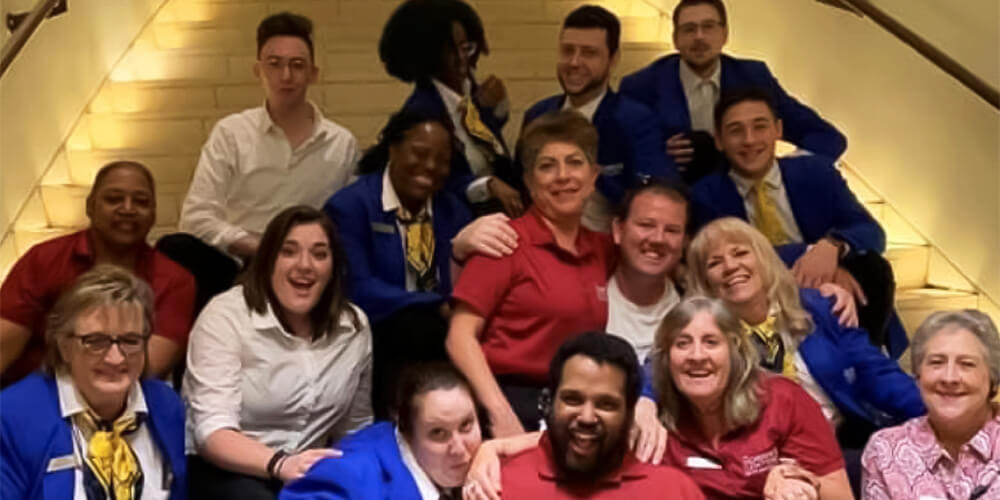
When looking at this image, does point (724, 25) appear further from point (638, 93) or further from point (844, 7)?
point (844, 7)

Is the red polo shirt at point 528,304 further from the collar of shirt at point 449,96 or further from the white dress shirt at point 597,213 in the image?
the collar of shirt at point 449,96

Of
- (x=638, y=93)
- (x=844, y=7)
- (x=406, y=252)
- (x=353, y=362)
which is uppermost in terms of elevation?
(x=844, y=7)

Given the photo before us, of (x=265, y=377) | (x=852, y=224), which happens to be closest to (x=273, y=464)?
(x=265, y=377)

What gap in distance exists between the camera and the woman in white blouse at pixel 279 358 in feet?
9.34

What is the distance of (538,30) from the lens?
579 centimetres

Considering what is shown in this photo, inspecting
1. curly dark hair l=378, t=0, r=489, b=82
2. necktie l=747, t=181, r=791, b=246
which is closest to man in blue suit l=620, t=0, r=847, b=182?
necktie l=747, t=181, r=791, b=246

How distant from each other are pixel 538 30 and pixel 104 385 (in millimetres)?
3538

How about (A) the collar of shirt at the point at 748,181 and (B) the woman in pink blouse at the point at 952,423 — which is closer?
(B) the woman in pink blouse at the point at 952,423

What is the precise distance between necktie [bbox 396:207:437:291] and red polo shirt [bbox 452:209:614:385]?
0.30 metres

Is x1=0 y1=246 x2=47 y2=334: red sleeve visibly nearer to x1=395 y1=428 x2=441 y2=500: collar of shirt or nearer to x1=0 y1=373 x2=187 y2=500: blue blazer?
x1=0 y1=373 x2=187 y2=500: blue blazer

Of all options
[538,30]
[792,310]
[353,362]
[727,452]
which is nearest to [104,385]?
[353,362]

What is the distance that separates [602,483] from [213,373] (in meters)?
0.87

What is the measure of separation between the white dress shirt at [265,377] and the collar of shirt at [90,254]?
292 mm

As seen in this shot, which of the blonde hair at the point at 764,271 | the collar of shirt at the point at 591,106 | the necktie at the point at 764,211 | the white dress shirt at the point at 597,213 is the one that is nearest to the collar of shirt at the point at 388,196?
the white dress shirt at the point at 597,213
